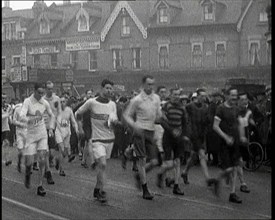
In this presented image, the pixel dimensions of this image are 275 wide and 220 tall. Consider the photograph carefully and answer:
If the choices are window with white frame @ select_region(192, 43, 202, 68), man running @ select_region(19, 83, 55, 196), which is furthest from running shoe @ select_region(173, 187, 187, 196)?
window with white frame @ select_region(192, 43, 202, 68)

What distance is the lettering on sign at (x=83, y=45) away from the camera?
21011 mm

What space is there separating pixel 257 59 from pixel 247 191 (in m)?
14.9

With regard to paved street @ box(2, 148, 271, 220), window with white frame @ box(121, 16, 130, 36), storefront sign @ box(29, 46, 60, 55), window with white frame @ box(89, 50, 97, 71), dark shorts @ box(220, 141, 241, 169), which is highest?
window with white frame @ box(121, 16, 130, 36)

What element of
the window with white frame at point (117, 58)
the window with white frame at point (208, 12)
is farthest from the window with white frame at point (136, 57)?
the window with white frame at point (208, 12)

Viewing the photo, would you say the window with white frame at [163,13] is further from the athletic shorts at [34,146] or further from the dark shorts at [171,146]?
the athletic shorts at [34,146]

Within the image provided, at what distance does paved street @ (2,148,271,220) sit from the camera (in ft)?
23.5

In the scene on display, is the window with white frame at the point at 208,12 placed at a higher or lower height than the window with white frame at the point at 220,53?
higher

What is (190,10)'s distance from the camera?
80.9 feet

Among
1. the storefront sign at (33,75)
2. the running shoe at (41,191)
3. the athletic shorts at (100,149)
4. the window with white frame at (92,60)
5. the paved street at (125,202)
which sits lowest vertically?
the paved street at (125,202)

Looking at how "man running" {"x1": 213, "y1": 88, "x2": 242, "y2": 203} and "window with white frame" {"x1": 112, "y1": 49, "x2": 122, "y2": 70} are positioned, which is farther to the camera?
"window with white frame" {"x1": 112, "y1": 49, "x2": 122, "y2": 70}

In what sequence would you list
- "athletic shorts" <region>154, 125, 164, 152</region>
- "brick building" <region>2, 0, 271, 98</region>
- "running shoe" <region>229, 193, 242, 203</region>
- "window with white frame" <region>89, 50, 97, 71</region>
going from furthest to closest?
"window with white frame" <region>89, 50, 97, 71</region> < "brick building" <region>2, 0, 271, 98</region> < "athletic shorts" <region>154, 125, 164, 152</region> < "running shoe" <region>229, 193, 242, 203</region>

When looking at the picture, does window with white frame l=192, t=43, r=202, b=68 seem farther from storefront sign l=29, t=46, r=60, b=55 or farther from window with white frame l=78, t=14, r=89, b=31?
storefront sign l=29, t=46, r=60, b=55

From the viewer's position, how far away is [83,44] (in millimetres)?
21391

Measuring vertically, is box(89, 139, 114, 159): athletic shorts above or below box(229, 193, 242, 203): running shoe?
above
